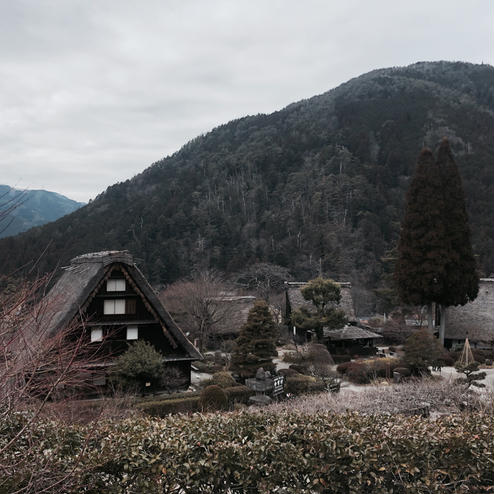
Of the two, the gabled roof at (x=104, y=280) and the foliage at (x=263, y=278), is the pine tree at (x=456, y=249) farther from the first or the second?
the foliage at (x=263, y=278)

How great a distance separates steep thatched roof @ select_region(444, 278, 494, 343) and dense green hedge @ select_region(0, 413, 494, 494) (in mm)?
23708

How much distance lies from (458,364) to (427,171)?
1271 centimetres

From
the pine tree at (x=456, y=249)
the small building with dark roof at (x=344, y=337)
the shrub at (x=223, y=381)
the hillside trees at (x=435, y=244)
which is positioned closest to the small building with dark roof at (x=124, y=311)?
the shrub at (x=223, y=381)

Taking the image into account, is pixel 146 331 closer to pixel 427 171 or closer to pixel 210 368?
pixel 210 368

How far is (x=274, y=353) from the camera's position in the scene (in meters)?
19.5

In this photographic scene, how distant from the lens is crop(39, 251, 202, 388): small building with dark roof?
52.2 feet

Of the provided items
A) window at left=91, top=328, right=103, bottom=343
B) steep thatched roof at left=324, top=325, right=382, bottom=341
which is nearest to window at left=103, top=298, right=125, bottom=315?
window at left=91, top=328, right=103, bottom=343

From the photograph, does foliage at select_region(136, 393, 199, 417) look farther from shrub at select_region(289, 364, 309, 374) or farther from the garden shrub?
shrub at select_region(289, 364, 309, 374)

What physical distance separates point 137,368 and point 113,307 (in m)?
2.73

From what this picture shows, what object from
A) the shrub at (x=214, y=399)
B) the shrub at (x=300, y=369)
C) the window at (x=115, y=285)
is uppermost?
the window at (x=115, y=285)

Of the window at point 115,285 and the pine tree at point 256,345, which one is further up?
the window at point 115,285

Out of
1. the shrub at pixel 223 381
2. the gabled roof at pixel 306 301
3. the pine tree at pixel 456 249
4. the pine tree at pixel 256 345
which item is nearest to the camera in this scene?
the shrub at pixel 223 381

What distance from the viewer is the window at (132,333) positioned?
16442 mm

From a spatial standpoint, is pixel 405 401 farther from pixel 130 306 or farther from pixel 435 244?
pixel 435 244
